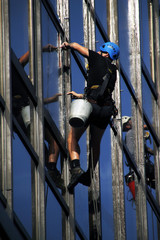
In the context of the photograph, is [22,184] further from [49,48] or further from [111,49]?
[111,49]

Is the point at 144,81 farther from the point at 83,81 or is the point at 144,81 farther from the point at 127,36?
the point at 83,81

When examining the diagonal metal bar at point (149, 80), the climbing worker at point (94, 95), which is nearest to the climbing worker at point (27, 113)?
the climbing worker at point (94, 95)

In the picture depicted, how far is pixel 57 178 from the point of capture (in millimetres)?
12125

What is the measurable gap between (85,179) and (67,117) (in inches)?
38.5

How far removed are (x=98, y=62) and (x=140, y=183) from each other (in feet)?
12.9

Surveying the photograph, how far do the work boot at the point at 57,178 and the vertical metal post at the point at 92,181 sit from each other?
28.6 inches

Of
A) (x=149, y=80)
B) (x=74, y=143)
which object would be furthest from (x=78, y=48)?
(x=149, y=80)

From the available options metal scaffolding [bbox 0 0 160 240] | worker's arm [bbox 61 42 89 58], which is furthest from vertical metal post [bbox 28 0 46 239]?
worker's arm [bbox 61 42 89 58]

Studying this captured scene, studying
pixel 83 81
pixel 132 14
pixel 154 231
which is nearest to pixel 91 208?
pixel 83 81

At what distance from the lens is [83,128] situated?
1245cm

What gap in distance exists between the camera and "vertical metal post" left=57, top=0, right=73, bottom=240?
1232 centimetres

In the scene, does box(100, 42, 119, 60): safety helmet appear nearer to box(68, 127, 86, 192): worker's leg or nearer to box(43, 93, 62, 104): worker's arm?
box(43, 93, 62, 104): worker's arm

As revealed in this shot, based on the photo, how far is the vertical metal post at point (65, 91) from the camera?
12.3 meters

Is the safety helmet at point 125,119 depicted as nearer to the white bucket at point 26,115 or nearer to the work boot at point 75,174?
the work boot at point 75,174
